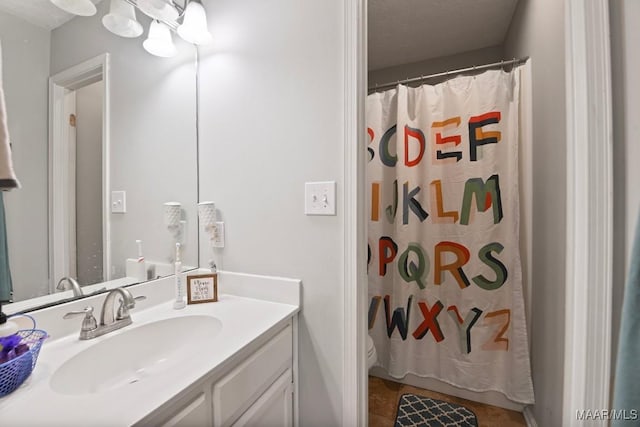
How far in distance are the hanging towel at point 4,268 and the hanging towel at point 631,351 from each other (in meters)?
1.50

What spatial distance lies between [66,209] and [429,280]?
189 cm

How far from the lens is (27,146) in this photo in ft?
2.65

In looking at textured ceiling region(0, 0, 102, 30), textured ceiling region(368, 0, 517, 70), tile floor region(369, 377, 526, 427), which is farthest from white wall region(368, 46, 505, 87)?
tile floor region(369, 377, 526, 427)

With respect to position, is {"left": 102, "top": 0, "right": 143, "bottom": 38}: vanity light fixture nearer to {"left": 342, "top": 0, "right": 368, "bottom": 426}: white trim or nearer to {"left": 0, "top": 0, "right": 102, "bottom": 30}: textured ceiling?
{"left": 0, "top": 0, "right": 102, "bottom": 30}: textured ceiling

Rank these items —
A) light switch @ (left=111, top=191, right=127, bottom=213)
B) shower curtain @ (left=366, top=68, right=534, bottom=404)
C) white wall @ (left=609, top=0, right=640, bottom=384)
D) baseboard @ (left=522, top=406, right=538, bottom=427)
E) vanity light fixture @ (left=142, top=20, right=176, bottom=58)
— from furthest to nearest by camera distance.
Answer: shower curtain @ (left=366, top=68, right=534, bottom=404)
baseboard @ (left=522, top=406, right=538, bottom=427)
vanity light fixture @ (left=142, top=20, right=176, bottom=58)
light switch @ (left=111, top=191, right=127, bottom=213)
white wall @ (left=609, top=0, right=640, bottom=384)

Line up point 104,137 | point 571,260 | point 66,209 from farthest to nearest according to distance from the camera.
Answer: point 104,137, point 66,209, point 571,260

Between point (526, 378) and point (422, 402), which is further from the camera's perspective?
point (422, 402)

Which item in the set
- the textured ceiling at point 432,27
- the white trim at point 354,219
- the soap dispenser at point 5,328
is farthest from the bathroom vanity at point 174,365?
the textured ceiling at point 432,27

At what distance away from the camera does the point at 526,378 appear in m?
1.58

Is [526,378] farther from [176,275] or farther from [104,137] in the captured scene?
[104,137]

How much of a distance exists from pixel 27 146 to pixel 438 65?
104 inches

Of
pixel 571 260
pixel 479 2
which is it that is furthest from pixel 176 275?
pixel 479 2

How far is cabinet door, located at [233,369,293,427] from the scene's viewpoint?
0.82 meters

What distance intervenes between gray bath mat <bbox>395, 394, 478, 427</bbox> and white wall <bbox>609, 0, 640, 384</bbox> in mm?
1116
